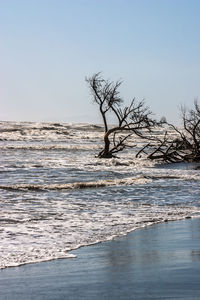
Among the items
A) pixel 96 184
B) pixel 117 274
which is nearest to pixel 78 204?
pixel 96 184

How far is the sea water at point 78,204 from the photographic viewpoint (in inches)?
361

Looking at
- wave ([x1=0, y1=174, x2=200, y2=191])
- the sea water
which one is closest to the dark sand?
the sea water

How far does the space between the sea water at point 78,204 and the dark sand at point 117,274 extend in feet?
1.75

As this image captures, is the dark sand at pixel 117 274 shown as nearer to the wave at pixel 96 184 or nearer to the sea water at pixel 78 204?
the sea water at pixel 78 204

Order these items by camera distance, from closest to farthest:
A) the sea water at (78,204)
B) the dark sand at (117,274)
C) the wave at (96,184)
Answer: the dark sand at (117,274) → the sea water at (78,204) → the wave at (96,184)

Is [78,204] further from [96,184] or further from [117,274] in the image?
[117,274]

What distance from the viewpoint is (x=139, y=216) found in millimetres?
12289

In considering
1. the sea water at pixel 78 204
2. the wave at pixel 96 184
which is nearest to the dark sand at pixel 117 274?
the sea water at pixel 78 204

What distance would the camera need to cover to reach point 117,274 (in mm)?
6664

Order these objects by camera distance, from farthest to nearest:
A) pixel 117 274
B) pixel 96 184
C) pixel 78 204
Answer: pixel 96 184 → pixel 78 204 → pixel 117 274

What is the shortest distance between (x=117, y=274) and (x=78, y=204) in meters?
7.87

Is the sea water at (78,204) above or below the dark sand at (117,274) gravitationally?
below

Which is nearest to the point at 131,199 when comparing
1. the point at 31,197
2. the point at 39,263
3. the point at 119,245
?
the point at 31,197

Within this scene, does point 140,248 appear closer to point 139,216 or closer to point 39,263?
point 39,263
